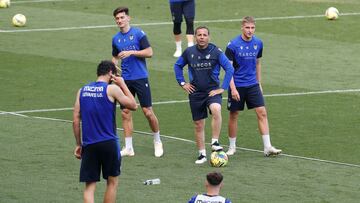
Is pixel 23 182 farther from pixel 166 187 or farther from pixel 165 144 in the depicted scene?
pixel 165 144

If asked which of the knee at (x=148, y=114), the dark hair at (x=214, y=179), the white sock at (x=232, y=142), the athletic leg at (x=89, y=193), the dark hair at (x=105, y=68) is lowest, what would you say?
the white sock at (x=232, y=142)

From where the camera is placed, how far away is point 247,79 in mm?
18797

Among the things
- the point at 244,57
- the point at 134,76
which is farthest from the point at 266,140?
the point at 134,76

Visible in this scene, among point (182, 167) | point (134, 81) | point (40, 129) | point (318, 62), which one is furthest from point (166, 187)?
point (318, 62)

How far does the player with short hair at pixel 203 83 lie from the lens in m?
18.0

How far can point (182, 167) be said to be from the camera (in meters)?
18.1

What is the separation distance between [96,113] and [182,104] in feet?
27.7

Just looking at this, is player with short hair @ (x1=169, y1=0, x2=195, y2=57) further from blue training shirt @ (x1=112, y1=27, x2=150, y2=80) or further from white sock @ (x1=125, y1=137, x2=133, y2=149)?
white sock @ (x1=125, y1=137, x2=133, y2=149)

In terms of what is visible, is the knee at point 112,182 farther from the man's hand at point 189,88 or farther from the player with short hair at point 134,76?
the player with short hair at point 134,76

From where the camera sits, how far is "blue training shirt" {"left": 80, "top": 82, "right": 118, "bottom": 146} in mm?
14562

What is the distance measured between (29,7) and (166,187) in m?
20.3

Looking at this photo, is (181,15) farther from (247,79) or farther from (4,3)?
(4,3)

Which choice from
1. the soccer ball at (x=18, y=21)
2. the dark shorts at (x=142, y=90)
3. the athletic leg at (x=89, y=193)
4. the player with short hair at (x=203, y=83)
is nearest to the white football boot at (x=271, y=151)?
the player with short hair at (x=203, y=83)

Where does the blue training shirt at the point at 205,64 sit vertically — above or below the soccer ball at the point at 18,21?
above
